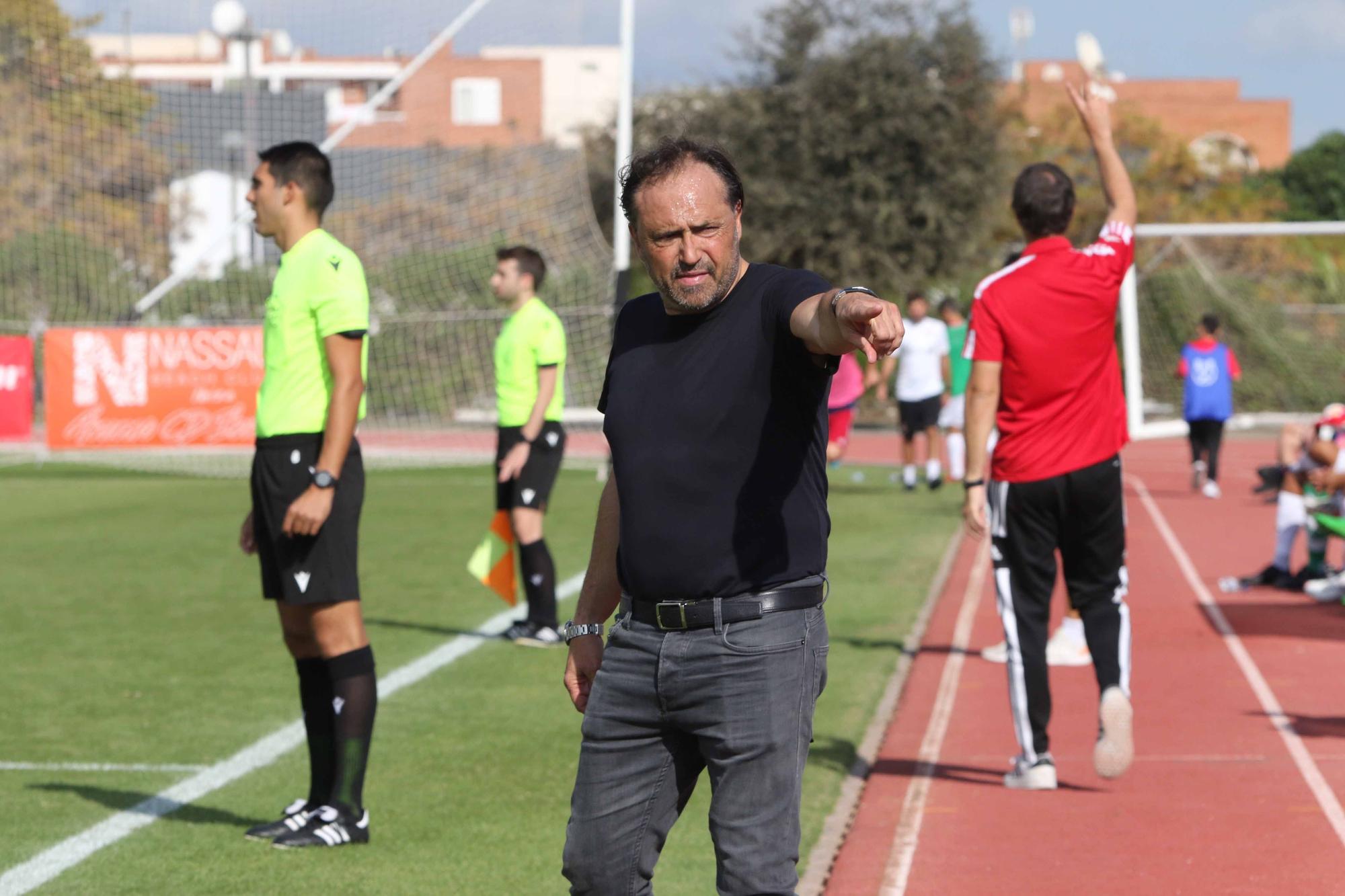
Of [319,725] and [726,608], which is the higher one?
[726,608]

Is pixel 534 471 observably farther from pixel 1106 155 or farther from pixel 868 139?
pixel 868 139

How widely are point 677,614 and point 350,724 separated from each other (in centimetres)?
244

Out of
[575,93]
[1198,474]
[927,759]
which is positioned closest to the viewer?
[927,759]

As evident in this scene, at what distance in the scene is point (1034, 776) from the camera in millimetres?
6305

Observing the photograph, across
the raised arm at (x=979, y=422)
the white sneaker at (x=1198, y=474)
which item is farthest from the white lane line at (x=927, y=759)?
the white sneaker at (x=1198, y=474)

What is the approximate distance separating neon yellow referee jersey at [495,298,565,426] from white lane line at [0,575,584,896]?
1.54 m

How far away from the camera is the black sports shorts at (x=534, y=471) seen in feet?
31.6

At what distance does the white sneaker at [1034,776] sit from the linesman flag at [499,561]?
3703 mm

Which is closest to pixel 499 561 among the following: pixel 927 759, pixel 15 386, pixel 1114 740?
pixel 927 759

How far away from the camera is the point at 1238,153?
76.4 metres

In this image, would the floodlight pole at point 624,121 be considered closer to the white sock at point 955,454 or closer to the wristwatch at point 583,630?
the white sock at point 955,454

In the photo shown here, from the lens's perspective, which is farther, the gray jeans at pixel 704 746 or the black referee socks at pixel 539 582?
the black referee socks at pixel 539 582

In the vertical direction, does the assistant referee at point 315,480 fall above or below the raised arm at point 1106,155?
below

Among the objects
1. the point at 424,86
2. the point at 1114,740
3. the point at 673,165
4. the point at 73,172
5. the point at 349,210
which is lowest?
the point at 1114,740
